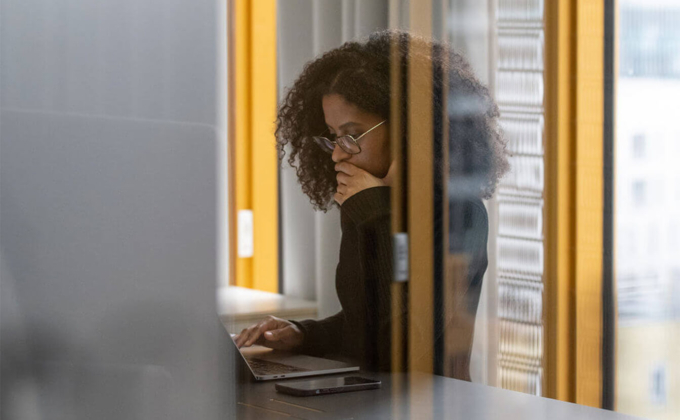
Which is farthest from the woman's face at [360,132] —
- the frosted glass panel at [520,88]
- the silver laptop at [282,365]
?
the silver laptop at [282,365]

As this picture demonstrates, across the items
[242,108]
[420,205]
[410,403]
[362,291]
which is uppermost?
[242,108]

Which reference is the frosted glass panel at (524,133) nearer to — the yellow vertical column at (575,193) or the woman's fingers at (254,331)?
the yellow vertical column at (575,193)

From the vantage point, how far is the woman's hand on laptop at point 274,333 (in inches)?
31.0

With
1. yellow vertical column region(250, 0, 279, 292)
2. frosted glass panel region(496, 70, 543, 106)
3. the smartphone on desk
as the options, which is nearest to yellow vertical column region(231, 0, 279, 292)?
yellow vertical column region(250, 0, 279, 292)

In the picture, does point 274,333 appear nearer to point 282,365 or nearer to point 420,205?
point 282,365

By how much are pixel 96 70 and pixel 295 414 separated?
0.44m

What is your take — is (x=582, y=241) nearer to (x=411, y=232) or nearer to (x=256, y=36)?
(x=411, y=232)

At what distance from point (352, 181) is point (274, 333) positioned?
0.70ft

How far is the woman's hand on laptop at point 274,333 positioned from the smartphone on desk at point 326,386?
50mm

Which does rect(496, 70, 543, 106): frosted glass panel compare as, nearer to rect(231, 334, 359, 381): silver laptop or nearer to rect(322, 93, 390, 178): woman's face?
rect(322, 93, 390, 178): woman's face

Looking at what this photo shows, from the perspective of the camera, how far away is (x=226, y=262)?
765mm

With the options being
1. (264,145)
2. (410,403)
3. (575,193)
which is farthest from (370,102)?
(410,403)

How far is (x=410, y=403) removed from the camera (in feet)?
2.43

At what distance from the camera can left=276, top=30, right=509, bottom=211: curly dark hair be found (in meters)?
0.72
